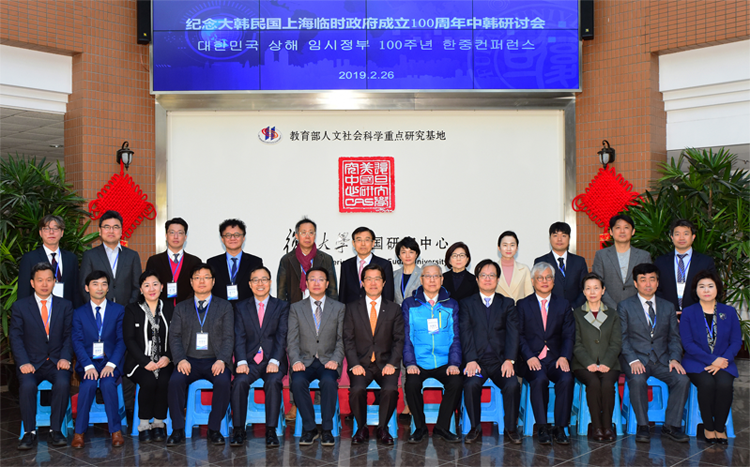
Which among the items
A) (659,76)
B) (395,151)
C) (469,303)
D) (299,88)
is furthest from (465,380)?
(659,76)

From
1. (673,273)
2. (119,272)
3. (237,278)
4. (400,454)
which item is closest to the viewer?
(400,454)

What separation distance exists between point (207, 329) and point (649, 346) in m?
3.07

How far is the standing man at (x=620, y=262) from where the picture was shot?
475cm

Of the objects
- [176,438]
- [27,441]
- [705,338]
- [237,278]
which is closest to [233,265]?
[237,278]

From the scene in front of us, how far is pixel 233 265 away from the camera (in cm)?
484

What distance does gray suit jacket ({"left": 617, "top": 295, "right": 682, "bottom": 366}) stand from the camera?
14.1 ft

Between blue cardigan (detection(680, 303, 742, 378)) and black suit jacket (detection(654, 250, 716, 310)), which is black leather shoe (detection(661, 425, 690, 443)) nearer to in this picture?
blue cardigan (detection(680, 303, 742, 378))

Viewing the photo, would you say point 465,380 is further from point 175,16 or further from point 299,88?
point 175,16

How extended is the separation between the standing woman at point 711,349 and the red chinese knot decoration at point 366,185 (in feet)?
9.45

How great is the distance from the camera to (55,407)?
162 inches

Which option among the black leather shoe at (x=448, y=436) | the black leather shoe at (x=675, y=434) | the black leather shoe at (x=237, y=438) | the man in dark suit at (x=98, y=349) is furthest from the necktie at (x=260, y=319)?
the black leather shoe at (x=675, y=434)

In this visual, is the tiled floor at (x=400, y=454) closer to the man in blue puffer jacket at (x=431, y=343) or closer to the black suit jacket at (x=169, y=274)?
the man in blue puffer jacket at (x=431, y=343)

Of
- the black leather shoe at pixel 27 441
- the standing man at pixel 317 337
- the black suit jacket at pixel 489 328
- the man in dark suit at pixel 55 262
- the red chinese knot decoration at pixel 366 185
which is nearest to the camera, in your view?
the black leather shoe at pixel 27 441

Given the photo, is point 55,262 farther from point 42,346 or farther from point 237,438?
point 237,438
